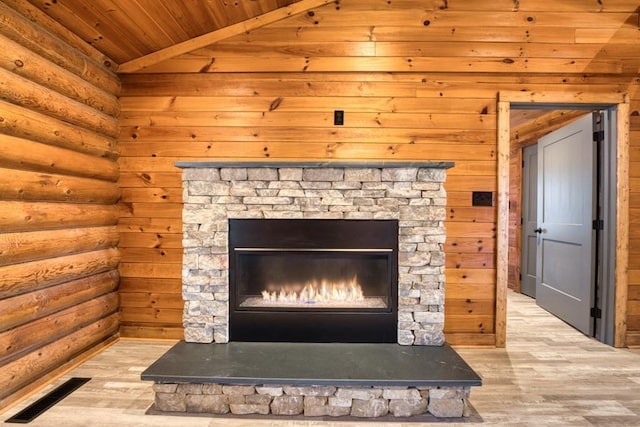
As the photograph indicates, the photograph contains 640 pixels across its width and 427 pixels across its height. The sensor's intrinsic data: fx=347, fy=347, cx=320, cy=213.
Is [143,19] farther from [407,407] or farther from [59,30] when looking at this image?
[407,407]

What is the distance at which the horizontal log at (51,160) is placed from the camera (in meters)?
1.98

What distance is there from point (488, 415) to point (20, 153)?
3056 millimetres

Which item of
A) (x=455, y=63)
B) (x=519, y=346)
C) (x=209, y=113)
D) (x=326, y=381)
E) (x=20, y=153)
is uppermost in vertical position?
(x=455, y=63)

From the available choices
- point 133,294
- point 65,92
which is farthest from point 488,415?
point 65,92

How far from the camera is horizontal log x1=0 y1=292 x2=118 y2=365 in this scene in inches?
78.5

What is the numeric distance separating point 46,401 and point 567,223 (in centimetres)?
439

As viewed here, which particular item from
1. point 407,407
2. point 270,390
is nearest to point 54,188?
point 270,390

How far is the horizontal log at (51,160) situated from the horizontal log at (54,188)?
38 mm

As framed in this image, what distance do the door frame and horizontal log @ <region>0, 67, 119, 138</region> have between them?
125 inches

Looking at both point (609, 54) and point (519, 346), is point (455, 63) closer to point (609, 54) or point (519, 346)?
point (609, 54)

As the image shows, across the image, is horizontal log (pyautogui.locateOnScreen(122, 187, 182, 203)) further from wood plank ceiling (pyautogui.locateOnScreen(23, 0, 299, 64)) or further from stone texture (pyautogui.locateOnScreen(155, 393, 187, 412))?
stone texture (pyautogui.locateOnScreen(155, 393, 187, 412))

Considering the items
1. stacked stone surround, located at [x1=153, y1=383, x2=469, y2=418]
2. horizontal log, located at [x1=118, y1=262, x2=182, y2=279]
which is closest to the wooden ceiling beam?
horizontal log, located at [x1=118, y1=262, x2=182, y2=279]

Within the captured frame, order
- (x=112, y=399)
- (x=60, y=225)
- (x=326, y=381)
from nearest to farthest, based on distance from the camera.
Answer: (x=326, y=381) < (x=112, y=399) < (x=60, y=225)

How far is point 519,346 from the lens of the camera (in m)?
2.88
